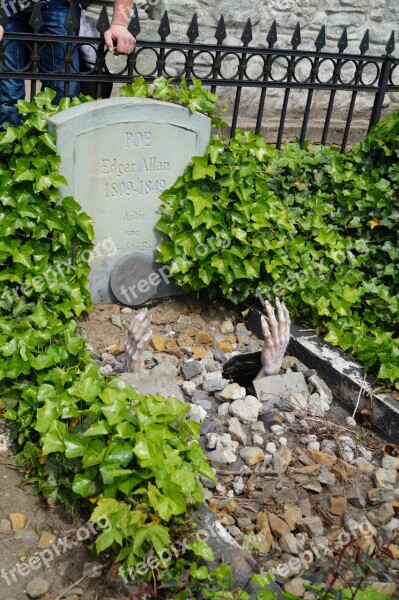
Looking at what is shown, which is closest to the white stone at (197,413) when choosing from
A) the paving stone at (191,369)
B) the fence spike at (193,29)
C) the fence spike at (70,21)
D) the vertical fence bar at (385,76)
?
the paving stone at (191,369)

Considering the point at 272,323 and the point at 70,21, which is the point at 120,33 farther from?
the point at 272,323

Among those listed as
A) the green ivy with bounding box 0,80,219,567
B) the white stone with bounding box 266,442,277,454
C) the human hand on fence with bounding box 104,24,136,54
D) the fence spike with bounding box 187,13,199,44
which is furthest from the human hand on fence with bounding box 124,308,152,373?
the fence spike with bounding box 187,13,199,44

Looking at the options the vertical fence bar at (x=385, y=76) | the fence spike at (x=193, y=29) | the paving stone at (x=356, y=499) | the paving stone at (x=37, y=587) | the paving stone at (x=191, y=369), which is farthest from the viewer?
the vertical fence bar at (x=385, y=76)

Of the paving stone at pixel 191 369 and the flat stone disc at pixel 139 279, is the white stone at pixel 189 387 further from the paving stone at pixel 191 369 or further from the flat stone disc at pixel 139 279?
the flat stone disc at pixel 139 279

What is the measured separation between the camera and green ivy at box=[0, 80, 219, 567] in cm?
262

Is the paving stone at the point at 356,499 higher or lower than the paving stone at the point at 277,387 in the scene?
lower

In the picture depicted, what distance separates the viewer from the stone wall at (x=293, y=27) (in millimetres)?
6641

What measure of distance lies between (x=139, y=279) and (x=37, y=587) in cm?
209

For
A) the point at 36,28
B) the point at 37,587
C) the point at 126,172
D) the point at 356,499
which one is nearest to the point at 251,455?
the point at 356,499

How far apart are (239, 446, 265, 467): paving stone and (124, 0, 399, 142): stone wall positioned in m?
4.25

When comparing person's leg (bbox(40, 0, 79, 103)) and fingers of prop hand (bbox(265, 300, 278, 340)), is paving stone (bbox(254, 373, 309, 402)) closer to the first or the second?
fingers of prop hand (bbox(265, 300, 278, 340))

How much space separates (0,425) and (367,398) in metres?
1.74

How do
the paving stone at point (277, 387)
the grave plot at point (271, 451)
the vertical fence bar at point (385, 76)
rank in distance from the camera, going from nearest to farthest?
the grave plot at point (271, 451) → the paving stone at point (277, 387) → the vertical fence bar at point (385, 76)

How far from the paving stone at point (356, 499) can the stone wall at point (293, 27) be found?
14.6 feet
